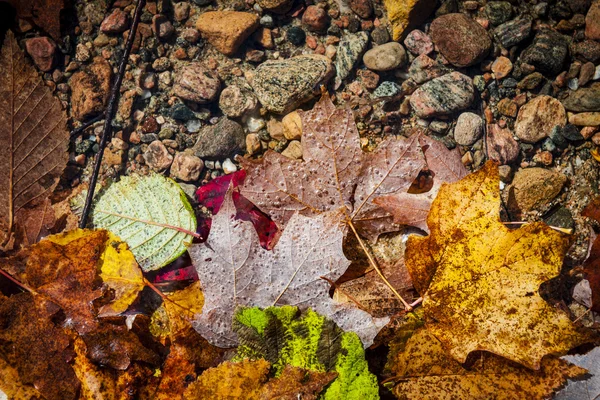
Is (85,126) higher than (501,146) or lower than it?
higher

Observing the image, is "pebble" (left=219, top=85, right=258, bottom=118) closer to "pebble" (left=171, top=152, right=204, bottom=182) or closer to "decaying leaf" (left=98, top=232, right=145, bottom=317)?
"pebble" (left=171, top=152, right=204, bottom=182)

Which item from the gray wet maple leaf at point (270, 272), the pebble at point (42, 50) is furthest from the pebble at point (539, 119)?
the pebble at point (42, 50)

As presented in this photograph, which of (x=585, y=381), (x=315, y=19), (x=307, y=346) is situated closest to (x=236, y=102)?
(x=315, y=19)

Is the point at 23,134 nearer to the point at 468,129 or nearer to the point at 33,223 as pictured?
the point at 33,223

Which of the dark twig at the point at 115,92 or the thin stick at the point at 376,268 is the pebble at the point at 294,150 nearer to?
the thin stick at the point at 376,268

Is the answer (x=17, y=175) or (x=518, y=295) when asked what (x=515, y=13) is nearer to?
(x=518, y=295)

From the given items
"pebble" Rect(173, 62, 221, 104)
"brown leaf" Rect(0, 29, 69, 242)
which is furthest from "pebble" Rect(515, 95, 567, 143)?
"brown leaf" Rect(0, 29, 69, 242)

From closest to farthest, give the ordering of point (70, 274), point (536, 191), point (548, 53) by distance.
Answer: point (70, 274)
point (536, 191)
point (548, 53)

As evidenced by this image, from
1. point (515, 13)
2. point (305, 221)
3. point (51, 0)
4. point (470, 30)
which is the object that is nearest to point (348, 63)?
point (470, 30)
